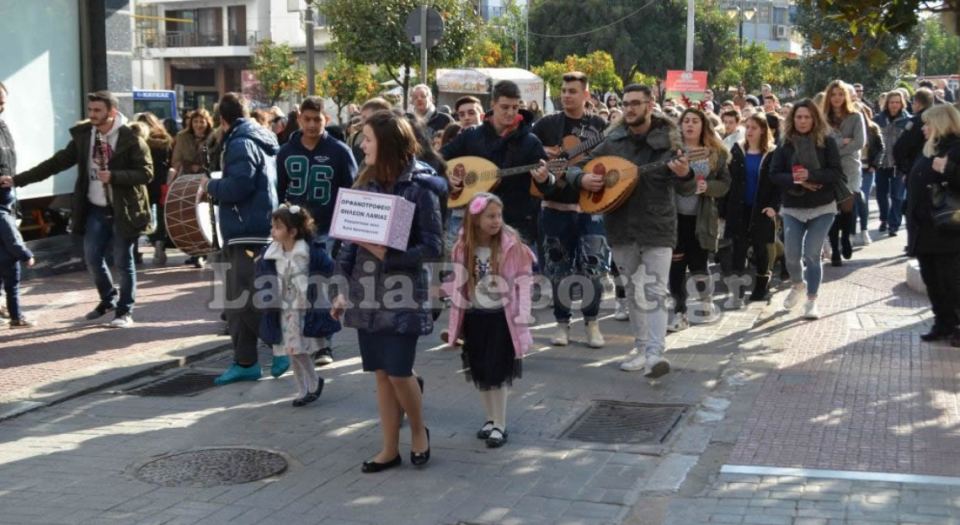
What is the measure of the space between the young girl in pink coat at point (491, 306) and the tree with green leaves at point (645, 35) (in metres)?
49.3

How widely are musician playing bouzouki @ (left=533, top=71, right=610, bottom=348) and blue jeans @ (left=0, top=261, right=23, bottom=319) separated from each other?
4.29 m

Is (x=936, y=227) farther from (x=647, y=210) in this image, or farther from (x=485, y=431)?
(x=485, y=431)

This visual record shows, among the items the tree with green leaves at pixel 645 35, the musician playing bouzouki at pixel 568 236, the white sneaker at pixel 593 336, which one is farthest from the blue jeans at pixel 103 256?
the tree with green leaves at pixel 645 35

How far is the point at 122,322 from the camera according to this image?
10117mm

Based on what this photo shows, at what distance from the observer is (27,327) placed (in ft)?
33.1

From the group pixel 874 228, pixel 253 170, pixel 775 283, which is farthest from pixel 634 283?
pixel 874 228

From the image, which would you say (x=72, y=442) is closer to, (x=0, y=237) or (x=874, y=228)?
(x=0, y=237)

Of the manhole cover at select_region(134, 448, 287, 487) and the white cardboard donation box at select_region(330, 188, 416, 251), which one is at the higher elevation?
the white cardboard donation box at select_region(330, 188, 416, 251)

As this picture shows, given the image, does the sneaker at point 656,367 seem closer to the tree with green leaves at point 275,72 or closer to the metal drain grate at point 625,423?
the metal drain grate at point 625,423

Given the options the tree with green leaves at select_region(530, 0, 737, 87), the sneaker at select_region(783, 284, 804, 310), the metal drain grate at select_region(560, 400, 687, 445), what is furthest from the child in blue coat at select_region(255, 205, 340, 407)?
the tree with green leaves at select_region(530, 0, 737, 87)

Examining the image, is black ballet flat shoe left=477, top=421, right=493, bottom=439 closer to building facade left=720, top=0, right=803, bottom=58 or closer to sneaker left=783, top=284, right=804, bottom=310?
sneaker left=783, top=284, right=804, bottom=310

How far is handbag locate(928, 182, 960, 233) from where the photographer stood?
346 inches

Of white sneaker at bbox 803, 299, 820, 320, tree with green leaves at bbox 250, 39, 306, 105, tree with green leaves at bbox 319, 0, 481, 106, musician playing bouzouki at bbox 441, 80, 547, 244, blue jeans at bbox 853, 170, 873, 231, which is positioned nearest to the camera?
musician playing bouzouki at bbox 441, 80, 547, 244

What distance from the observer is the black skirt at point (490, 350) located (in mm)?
6691
